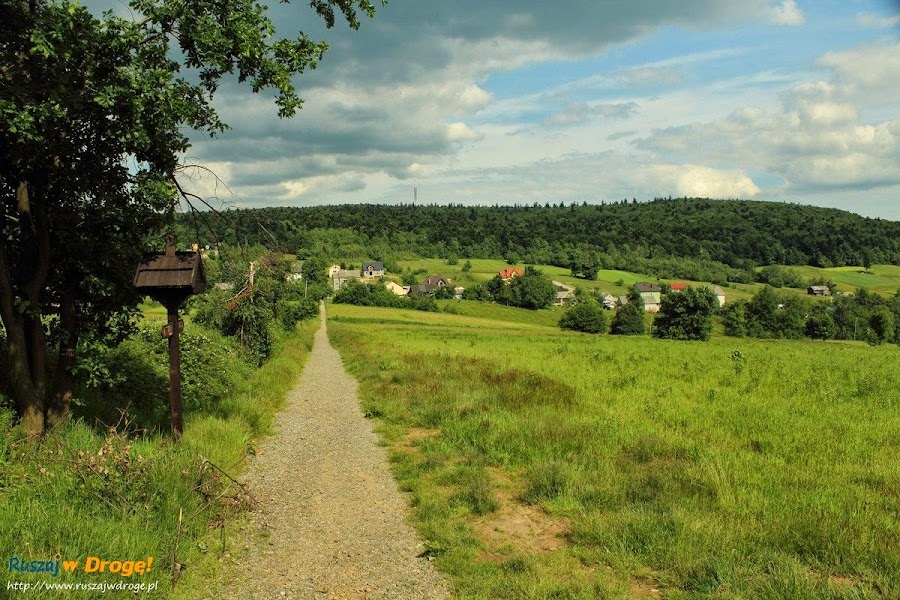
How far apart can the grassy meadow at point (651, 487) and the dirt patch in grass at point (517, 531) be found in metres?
0.03

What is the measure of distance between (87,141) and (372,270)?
147 meters

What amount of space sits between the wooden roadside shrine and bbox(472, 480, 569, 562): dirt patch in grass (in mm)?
4663

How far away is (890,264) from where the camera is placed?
15800 cm

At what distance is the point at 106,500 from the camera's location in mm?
5328

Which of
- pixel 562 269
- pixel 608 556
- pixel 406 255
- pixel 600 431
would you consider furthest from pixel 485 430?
pixel 406 255

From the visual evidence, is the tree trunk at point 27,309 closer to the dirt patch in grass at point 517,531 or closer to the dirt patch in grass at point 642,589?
the dirt patch in grass at point 517,531

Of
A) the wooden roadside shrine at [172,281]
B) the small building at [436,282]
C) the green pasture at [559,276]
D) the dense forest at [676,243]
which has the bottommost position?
the small building at [436,282]

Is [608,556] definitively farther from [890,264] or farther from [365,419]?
[890,264]

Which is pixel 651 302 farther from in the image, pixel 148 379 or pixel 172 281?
pixel 172 281

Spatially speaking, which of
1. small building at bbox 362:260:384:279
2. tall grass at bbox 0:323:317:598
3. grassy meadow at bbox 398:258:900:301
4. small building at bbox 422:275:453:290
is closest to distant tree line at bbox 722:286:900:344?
grassy meadow at bbox 398:258:900:301

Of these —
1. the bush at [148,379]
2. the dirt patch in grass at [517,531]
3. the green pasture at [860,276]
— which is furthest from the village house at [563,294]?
the dirt patch in grass at [517,531]

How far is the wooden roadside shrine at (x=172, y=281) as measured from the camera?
7.22m

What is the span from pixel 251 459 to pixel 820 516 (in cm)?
828

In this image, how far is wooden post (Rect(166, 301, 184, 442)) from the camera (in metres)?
7.55
